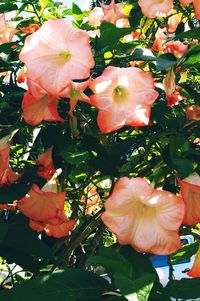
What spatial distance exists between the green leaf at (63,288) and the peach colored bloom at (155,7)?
0.69m

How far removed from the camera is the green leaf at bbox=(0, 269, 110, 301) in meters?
0.61

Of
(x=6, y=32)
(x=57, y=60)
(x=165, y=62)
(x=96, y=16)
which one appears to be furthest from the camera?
(x=96, y=16)

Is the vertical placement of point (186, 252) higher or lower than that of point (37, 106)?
lower

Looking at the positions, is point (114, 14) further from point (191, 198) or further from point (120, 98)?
point (191, 198)

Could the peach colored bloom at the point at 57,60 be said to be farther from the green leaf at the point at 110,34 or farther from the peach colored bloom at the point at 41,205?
the peach colored bloom at the point at 41,205

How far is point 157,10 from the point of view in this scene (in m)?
1.17

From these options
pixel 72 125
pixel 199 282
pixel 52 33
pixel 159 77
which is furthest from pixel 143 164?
pixel 199 282

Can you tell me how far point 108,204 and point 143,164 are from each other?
0.42 meters

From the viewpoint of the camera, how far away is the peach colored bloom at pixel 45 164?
105cm

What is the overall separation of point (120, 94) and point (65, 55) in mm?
131

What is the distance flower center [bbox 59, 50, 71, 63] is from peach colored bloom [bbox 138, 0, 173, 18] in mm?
263

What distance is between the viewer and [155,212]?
3.01 feet

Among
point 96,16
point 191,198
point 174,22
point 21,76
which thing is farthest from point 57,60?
point 174,22

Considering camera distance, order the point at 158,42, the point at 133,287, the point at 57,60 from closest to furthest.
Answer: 1. the point at 133,287
2. the point at 57,60
3. the point at 158,42
